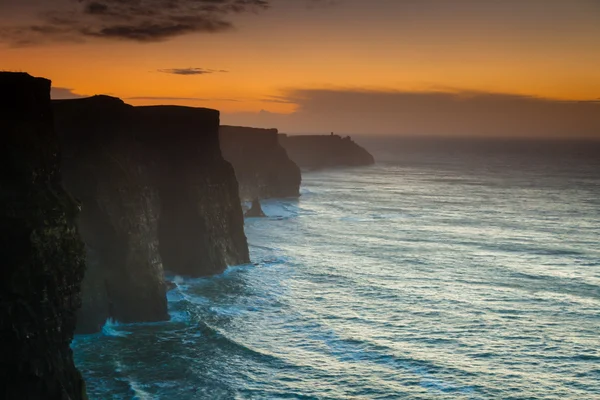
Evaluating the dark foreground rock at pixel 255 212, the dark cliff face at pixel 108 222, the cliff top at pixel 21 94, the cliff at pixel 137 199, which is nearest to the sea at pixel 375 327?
the dark cliff face at pixel 108 222

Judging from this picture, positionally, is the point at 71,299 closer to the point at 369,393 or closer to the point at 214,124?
the point at 369,393

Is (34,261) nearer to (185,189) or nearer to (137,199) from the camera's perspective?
(137,199)

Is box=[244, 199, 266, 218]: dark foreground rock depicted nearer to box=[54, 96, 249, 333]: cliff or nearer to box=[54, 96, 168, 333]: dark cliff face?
box=[54, 96, 249, 333]: cliff

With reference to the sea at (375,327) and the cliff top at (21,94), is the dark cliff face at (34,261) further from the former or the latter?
the sea at (375,327)

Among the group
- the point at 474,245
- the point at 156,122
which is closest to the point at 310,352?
the point at 156,122

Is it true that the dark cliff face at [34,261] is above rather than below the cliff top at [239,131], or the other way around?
below

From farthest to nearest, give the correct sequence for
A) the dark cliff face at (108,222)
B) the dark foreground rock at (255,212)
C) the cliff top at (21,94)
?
the dark foreground rock at (255,212) < the dark cliff face at (108,222) < the cliff top at (21,94)
